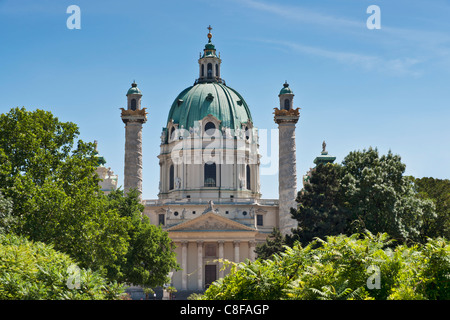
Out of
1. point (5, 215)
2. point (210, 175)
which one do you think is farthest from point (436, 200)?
point (5, 215)

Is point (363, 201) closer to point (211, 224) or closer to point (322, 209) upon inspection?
point (322, 209)

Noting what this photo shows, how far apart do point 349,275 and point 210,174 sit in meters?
96.3

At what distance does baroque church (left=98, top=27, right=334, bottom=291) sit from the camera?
94.1 metres

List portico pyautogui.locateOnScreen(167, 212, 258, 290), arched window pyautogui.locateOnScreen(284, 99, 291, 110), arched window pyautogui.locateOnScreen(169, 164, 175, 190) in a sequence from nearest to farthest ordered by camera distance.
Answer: arched window pyautogui.locateOnScreen(284, 99, 291, 110)
portico pyautogui.locateOnScreen(167, 212, 258, 290)
arched window pyautogui.locateOnScreen(169, 164, 175, 190)

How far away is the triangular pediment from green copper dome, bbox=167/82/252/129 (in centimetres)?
2120

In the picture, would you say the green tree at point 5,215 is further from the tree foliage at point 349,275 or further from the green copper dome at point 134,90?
the green copper dome at point 134,90

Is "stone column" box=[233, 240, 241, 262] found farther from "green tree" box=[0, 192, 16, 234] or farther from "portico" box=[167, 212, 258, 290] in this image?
"green tree" box=[0, 192, 16, 234]

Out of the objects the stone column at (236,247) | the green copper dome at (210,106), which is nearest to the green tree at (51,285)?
the stone column at (236,247)

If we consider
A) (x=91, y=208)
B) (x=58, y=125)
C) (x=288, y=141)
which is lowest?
(x=91, y=208)

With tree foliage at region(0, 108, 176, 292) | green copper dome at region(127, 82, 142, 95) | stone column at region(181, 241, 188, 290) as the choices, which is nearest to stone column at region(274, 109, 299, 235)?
stone column at region(181, 241, 188, 290)

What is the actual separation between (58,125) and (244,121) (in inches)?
2886
